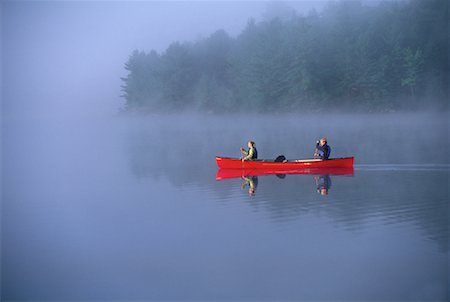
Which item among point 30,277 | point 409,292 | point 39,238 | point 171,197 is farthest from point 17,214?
point 409,292

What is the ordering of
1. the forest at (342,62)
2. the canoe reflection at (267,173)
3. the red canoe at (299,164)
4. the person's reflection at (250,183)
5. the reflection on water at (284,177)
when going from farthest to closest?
the forest at (342,62)
the red canoe at (299,164)
the canoe reflection at (267,173)
the person's reflection at (250,183)
the reflection on water at (284,177)

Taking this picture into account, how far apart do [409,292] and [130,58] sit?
120m

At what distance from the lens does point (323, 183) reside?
23406mm

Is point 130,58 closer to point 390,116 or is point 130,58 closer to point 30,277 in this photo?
point 390,116

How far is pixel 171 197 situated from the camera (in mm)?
21453

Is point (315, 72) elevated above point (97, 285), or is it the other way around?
point (315, 72)

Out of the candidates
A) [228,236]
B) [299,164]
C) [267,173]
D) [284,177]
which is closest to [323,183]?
[284,177]

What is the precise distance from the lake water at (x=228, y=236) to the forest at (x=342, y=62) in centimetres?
5431

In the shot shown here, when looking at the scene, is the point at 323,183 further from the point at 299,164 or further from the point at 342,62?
the point at 342,62

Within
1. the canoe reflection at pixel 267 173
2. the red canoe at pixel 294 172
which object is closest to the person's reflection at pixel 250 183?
the canoe reflection at pixel 267 173

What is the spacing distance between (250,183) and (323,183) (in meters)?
3.51

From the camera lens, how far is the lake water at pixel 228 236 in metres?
11.5

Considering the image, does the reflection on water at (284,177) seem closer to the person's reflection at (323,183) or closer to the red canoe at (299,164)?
the person's reflection at (323,183)

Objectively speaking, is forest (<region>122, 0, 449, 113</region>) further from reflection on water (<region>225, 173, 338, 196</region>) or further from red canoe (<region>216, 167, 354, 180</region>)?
reflection on water (<region>225, 173, 338, 196</region>)
